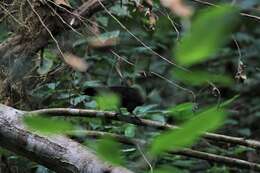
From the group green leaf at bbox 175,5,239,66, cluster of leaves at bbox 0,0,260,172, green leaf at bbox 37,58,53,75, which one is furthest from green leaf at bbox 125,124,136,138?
green leaf at bbox 175,5,239,66

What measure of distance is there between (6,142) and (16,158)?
0.42m

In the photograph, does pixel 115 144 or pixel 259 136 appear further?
pixel 259 136

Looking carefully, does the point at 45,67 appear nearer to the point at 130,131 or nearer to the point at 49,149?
the point at 130,131

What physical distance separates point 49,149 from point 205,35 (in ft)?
2.82

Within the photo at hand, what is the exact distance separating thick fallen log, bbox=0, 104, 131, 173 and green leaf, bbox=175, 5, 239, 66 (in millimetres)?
599

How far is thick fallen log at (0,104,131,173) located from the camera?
97cm

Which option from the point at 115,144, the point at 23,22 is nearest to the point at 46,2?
the point at 23,22

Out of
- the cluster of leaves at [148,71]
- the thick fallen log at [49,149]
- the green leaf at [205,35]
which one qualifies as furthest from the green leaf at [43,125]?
the thick fallen log at [49,149]

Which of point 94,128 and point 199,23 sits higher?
point 199,23

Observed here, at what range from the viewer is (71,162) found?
1012 millimetres

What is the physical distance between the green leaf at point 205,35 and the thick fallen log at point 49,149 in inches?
23.6

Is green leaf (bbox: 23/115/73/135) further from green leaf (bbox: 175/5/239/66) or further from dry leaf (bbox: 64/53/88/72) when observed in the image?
dry leaf (bbox: 64/53/88/72)

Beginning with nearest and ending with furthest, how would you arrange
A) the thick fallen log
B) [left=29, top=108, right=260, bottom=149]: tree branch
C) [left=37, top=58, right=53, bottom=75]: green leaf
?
the thick fallen log, [left=29, top=108, right=260, bottom=149]: tree branch, [left=37, top=58, right=53, bottom=75]: green leaf

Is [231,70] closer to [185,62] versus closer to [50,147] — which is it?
[50,147]
